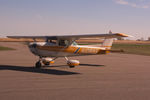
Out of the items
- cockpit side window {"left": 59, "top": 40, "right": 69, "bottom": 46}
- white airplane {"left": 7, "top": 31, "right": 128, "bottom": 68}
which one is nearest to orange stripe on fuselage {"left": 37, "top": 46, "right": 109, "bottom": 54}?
white airplane {"left": 7, "top": 31, "right": 128, "bottom": 68}

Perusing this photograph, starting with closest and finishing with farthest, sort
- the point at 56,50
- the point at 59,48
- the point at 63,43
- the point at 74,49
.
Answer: the point at 56,50, the point at 59,48, the point at 63,43, the point at 74,49

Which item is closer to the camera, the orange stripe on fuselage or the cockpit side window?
the orange stripe on fuselage

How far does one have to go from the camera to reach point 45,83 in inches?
281

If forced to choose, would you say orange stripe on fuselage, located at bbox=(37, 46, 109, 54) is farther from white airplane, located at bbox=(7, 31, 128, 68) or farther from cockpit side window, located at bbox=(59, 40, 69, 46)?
cockpit side window, located at bbox=(59, 40, 69, 46)

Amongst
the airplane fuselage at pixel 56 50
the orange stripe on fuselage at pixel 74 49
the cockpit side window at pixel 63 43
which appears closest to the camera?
the airplane fuselage at pixel 56 50

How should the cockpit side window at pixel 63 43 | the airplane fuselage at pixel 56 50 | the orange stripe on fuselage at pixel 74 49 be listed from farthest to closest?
the cockpit side window at pixel 63 43
the orange stripe on fuselage at pixel 74 49
the airplane fuselage at pixel 56 50

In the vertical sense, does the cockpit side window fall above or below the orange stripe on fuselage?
above

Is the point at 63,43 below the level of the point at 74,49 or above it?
above

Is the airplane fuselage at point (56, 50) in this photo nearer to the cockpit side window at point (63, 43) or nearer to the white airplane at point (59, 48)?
the white airplane at point (59, 48)

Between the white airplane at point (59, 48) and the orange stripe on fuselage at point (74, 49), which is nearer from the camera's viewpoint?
the white airplane at point (59, 48)

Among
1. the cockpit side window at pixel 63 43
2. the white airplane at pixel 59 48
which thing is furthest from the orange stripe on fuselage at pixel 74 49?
the cockpit side window at pixel 63 43

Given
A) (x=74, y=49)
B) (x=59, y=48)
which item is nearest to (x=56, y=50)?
(x=59, y=48)

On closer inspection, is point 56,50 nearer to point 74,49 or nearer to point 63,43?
point 63,43

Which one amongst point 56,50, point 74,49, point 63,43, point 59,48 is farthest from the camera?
point 74,49
